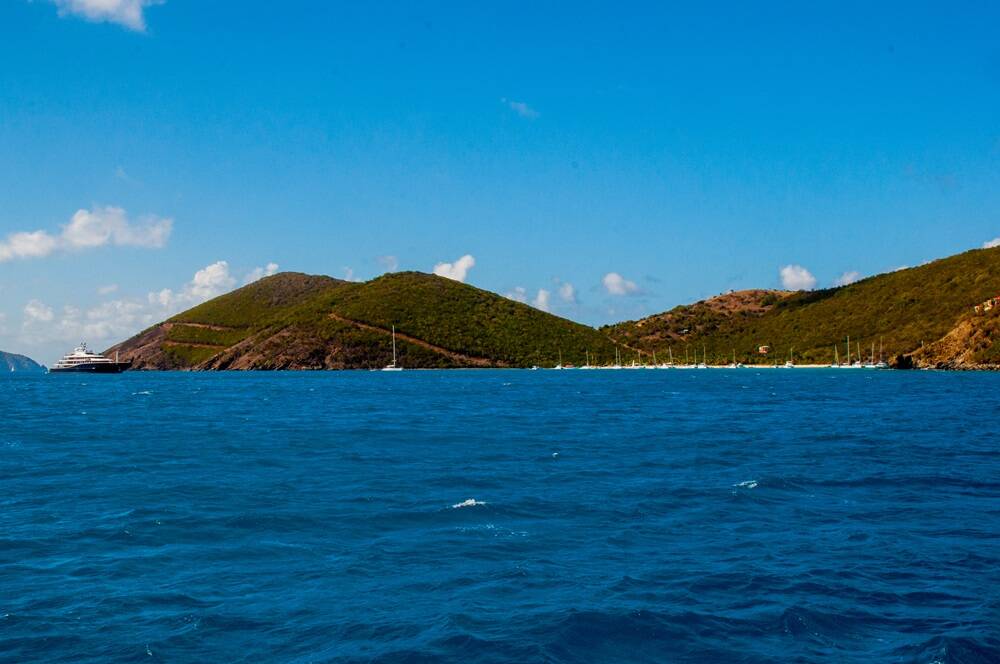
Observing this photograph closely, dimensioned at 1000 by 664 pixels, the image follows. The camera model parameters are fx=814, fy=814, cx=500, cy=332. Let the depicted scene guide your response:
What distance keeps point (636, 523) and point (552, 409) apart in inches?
2392

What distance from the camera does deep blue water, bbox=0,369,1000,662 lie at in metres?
16.6

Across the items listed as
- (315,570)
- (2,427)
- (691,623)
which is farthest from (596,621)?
(2,427)

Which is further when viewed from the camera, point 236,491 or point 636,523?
point 236,491

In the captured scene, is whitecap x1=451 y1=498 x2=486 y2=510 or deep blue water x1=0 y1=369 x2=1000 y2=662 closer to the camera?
deep blue water x1=0 y1=369 x2=1000 y2=662

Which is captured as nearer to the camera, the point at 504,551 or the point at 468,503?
the point at 504,551

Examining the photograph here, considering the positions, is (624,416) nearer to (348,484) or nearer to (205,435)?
(205,435)

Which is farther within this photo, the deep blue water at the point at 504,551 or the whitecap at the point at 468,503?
the whitecap at the point at 468,503

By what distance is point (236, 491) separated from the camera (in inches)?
1356

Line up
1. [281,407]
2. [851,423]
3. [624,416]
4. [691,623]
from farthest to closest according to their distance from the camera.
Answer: [281,407], [624,416], [851,423], [691,623]

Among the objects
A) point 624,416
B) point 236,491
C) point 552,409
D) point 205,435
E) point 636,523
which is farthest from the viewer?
point 552,409

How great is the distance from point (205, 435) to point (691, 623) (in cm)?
4998

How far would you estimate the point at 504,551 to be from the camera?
23.8 meters

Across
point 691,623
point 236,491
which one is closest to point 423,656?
point 691,623

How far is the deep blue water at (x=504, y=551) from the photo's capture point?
54.4 ft
